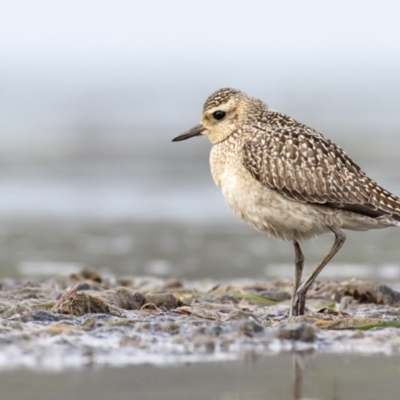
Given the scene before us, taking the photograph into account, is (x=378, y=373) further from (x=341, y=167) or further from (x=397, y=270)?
(x=397, y=270)

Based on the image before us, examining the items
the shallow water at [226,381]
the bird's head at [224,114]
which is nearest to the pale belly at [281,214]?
the bird's head at [224,114]

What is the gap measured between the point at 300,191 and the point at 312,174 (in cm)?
19

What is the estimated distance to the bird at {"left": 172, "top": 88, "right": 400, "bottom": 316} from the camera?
8.80 metres

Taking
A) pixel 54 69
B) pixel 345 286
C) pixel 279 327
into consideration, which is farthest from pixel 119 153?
pixel 54 69

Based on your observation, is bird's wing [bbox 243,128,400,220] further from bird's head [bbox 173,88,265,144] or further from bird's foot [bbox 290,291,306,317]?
bird's foot [bbox 290,291,306,317]

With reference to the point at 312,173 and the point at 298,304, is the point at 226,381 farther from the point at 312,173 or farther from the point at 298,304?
the point at 312,173

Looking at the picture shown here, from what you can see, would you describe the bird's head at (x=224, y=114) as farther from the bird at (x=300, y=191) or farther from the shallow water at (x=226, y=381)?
the shallow water at (x=226, y=381)

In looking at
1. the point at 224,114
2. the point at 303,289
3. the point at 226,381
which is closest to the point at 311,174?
the point at 303,289

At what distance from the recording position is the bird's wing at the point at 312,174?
880 cm

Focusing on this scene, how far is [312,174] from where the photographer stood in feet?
29.1

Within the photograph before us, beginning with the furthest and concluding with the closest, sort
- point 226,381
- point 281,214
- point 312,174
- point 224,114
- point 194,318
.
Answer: point 224,114, point 312,174, point 281,214, point 194,318, point 226,381

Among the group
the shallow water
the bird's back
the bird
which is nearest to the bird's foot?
the bird

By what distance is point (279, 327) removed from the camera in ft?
25.0

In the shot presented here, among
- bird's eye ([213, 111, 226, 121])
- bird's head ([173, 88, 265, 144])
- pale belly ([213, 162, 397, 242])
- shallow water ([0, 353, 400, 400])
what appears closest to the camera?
shallow water ([0, 353, 400, 400])
